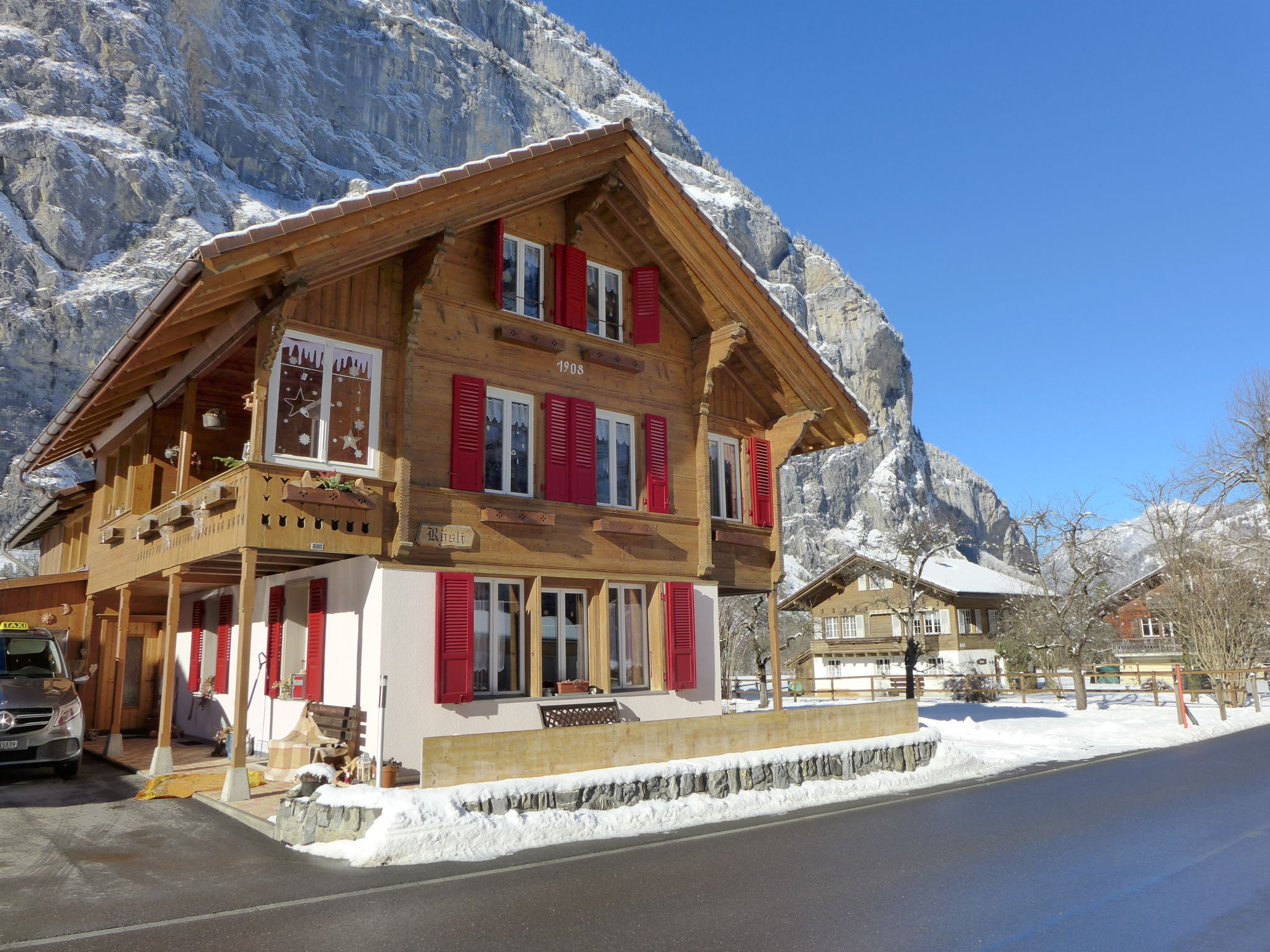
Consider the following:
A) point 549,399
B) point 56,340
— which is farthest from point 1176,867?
point 56,340

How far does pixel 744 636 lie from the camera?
55.9 m

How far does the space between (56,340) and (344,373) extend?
86065mm

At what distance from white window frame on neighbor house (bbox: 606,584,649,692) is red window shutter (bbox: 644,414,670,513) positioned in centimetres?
154

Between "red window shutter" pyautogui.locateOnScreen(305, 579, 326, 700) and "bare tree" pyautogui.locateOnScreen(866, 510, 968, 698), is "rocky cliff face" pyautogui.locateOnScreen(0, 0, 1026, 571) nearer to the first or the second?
"bare tree" pyautogui.locateOnScreen(866, 510, 968, 698)

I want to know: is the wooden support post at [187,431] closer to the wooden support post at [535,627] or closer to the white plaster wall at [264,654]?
the white plaster wall at [264,654]

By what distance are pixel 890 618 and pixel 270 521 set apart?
148 ft

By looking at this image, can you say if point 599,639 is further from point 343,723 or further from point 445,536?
point 343,723

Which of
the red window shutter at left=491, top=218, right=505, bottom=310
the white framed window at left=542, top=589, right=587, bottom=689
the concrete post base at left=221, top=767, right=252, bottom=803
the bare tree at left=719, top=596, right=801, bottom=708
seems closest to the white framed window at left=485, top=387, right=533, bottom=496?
the red window shutter at left=491, top=218, right=505, bottom=310

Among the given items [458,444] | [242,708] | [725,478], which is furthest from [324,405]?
[725,478]

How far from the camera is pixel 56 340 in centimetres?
8362

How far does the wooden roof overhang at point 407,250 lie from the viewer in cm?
1180

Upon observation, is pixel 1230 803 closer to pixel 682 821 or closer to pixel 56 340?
pixel 682 821

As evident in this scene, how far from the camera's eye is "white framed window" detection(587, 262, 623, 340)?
656 inches

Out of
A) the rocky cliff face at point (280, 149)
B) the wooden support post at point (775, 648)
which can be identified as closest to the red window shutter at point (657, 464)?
the wooden support post at point (775, 648)
